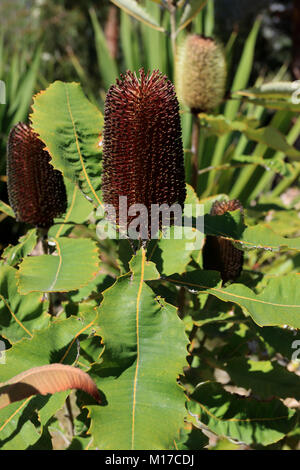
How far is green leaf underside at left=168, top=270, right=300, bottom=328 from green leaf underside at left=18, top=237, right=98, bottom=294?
0.20 m

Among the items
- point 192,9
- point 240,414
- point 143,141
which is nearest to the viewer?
point 143,141

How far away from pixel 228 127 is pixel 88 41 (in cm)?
982

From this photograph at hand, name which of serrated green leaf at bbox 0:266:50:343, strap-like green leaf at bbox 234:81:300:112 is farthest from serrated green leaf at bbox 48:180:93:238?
strap-like green leaf at bbox 234:81:300:112

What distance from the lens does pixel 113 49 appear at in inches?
324

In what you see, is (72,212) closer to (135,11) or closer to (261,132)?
(135,11)

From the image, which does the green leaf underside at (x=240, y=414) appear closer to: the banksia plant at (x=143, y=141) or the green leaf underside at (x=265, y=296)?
the green leaf underside at (x=265, y=296)

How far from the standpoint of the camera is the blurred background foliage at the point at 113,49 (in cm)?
237

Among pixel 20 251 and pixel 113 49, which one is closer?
pixel 20 251

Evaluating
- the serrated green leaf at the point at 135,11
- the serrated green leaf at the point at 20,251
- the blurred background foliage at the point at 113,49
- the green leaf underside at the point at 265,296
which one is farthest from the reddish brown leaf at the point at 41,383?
the blurred background foliage at the point at 113,49

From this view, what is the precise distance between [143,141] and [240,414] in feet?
2.22

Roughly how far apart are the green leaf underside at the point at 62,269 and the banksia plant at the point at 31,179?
0.46 ft

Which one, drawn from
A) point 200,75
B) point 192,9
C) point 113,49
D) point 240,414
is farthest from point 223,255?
point 113,49

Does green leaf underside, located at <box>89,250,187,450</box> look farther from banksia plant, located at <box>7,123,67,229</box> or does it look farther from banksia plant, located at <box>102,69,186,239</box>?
banksia plant, located at <box>7,123,67,229</box>
